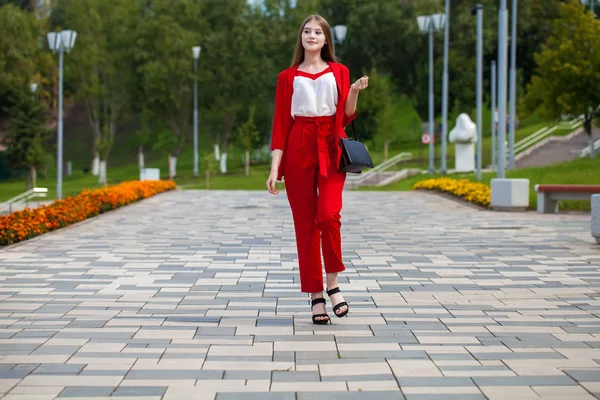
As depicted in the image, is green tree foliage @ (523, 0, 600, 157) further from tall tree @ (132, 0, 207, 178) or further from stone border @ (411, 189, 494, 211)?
tall tree @ (132, 0, 207, 178)

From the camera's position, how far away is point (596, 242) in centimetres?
1311

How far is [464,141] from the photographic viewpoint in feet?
138

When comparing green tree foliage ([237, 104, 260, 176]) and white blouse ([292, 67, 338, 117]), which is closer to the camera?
white blouse ([292, 67, 338, 117])

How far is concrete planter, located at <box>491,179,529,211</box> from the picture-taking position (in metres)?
20.6

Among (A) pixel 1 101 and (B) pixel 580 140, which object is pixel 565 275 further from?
(A) pixel 1 101

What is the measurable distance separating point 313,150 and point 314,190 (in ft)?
0.88

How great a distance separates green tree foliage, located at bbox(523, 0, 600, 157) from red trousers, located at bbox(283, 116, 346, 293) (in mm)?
36592

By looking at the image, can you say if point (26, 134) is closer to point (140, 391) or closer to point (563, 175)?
point (563, 175)

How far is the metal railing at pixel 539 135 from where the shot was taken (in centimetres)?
5012

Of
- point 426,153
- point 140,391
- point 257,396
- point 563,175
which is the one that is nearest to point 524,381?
point 257,396

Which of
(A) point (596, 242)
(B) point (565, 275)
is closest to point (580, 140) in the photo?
(A) point (596, 242)

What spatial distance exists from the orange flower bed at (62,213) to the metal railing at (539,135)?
26371 millimetres

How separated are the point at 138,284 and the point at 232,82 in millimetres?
53519

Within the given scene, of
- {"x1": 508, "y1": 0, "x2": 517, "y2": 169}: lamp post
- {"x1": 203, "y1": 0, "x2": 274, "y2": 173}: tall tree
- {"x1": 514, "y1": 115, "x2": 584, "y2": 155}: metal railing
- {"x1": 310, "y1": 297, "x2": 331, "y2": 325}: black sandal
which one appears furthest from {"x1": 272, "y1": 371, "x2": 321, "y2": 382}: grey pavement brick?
{"x1": 203, "y1": 0, "x2": 274, "y2": 173}: tall tree
